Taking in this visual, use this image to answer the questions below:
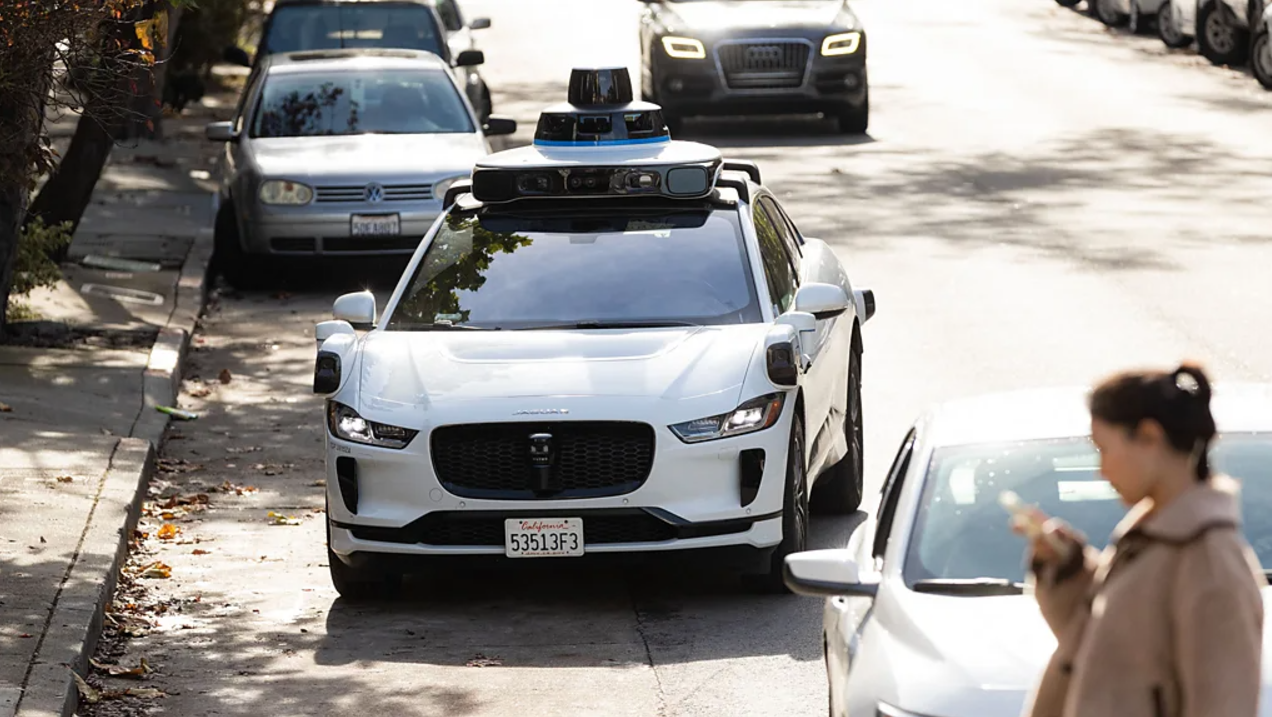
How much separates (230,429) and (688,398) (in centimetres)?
496

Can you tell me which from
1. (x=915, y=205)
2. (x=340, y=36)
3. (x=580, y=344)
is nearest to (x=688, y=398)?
(x=580, y=344)

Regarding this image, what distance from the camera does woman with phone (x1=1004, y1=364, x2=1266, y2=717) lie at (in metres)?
3.51

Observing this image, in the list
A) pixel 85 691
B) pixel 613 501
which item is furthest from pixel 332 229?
pixel 85 691

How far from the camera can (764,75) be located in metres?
25.3

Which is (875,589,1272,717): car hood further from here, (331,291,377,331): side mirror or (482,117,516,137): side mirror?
(482,117,516,137): side mirror

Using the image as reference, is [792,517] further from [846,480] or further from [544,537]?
[846,480]

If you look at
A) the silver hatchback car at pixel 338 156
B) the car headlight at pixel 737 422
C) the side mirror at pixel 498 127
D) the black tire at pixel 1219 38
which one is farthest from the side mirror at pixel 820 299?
the black tire at pixel 1219 38

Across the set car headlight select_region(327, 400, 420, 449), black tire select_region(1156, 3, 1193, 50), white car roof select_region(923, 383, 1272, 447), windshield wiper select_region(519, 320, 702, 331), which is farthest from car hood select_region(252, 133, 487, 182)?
black tire select_region(1156, 3, 1193, 50)

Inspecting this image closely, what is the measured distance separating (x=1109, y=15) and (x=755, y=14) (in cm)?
1276

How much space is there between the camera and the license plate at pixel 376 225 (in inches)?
693

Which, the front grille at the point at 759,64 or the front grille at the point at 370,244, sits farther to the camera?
the front grille at the point at 759,64

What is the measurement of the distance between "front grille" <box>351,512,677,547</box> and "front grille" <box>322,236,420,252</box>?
28.4ft

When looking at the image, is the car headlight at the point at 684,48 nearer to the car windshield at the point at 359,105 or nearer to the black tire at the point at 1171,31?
the car windshield at the point at 359,105

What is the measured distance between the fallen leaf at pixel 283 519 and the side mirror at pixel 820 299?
109 inches
